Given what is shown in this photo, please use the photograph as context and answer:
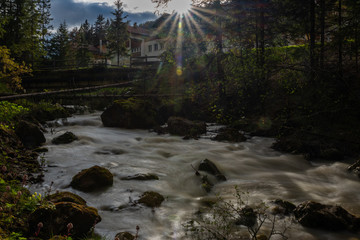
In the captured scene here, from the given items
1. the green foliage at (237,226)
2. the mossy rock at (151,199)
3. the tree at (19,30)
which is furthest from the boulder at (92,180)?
the tree at (19,30)

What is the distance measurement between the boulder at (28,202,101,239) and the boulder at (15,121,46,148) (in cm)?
547

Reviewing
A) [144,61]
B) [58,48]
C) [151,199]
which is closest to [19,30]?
[58,48]

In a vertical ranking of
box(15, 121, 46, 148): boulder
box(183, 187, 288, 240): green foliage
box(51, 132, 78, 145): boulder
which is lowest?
box(183, 187, 288, 240): green foliage

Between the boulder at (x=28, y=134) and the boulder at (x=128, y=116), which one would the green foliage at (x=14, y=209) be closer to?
the boulder at (x=28, y=134)

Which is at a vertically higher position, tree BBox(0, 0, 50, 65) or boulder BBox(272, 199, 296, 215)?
tree BBox(0, 0, 50, 65)

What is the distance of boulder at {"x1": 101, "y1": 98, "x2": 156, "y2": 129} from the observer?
1344 cm

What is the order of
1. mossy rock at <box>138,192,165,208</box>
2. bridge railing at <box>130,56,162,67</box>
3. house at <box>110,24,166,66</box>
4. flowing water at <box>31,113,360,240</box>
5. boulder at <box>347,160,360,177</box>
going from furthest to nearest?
1. house at <box>110,24,166,66</box>
2. bridge railing at <box>130,56,162,67</box>
3. boulder at <box>347,160,360,177</box>
4. mossy rock at <box>138,192,165,208</box>
5. flowing water at <box>31,113,360,240</box>

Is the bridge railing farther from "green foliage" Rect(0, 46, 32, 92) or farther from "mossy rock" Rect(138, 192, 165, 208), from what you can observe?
"mossy rock" Rect(138, 192, 165, 208)

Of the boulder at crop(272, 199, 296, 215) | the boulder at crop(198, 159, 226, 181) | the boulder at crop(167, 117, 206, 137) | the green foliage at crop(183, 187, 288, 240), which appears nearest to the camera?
the green foliage at crop(183, 187, 288, 240)

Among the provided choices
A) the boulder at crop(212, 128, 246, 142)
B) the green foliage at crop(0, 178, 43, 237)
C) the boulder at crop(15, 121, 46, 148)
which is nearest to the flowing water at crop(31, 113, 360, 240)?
the boulder at crop(212, 128, 246, 142)

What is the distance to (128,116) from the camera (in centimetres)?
1342

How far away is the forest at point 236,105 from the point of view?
3932mm

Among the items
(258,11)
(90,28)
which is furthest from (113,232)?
(90,28)

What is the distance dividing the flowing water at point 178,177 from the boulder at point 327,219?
124 mm
